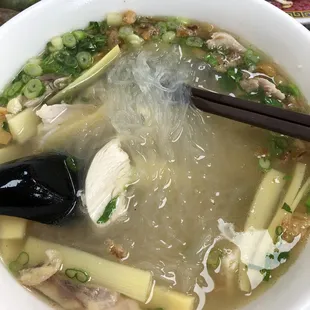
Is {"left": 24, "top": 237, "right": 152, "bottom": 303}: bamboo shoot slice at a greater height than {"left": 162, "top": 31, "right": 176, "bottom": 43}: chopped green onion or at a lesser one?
lesser

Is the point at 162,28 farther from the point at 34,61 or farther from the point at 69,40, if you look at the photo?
the point at 34,61

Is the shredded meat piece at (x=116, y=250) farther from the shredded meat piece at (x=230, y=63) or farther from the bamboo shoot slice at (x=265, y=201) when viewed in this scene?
the shredded meat piece at (x=230, y=63)

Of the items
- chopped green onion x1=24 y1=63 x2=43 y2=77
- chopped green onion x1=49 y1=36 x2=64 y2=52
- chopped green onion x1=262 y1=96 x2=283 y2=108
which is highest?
chopped green onion x1=262 y1=96 x2=283 y2=108

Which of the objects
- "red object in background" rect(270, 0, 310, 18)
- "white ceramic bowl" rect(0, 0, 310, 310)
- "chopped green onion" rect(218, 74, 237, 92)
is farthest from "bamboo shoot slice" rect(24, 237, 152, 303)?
"red object in background" rect(270, 0, 310, 18)

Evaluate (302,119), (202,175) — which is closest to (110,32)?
(202,175)

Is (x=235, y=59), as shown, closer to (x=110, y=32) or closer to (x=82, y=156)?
(x=110, y=32)

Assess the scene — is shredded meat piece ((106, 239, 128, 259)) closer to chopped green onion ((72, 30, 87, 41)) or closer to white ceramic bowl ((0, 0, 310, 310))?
white ceramic bowl ((0, 0, 310, 310))
